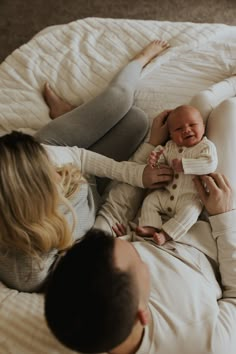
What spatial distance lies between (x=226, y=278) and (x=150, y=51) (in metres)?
0.88

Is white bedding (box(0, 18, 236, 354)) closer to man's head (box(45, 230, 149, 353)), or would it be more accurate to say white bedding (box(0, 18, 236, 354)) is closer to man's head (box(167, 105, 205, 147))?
man's head (box(167, 105, 205, 147))

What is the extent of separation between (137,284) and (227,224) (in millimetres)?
446

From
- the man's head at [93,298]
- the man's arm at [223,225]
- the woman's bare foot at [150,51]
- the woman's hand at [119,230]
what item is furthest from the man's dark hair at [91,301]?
the woman's bare foot at [150,51]

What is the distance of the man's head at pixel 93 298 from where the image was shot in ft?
2.62

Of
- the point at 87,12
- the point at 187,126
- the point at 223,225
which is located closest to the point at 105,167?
the point at 187,126

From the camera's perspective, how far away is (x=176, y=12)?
94.4 inches

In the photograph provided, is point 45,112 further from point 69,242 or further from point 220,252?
point 220,252

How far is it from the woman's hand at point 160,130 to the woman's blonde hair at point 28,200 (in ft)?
1.48

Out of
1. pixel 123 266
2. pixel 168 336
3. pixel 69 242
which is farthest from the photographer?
pixel 69 242

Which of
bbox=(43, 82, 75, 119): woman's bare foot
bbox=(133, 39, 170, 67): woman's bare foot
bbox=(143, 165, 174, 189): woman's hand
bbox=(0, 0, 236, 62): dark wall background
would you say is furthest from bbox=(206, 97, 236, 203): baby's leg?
bbox=(0, 0, 236, 62): dark wall background

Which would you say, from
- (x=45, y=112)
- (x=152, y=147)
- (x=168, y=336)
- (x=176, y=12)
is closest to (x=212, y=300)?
(x=168, y=336)

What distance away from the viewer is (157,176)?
1.32 metres

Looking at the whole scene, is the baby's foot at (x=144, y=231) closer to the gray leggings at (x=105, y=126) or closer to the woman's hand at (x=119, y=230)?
the woman's hand at (x=119, y=230)

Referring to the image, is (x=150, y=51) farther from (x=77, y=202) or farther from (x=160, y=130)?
(x=77, y=202)
